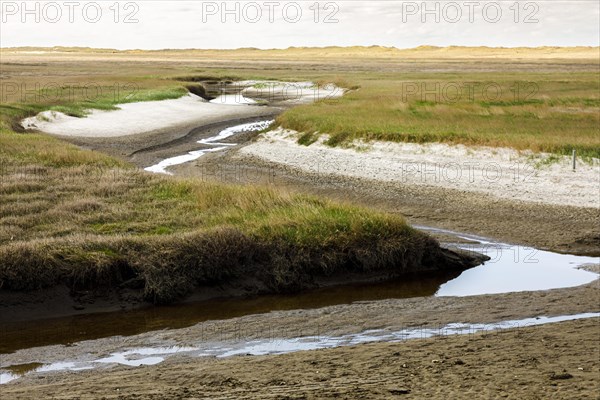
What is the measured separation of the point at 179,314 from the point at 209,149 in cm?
2664

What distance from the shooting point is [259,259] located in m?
17.3

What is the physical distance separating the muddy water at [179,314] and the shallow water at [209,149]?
17411 mm

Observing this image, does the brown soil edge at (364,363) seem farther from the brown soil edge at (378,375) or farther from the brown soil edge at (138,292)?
the brown soil edge at (138,292)

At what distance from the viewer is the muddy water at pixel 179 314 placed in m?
14.1

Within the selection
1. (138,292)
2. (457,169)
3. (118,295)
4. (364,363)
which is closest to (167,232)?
(138,292)

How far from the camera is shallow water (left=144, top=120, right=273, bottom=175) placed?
35344 millimetres

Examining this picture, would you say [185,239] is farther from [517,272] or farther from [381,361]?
[517,272]

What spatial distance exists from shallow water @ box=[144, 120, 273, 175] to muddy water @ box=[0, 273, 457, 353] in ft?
57.1

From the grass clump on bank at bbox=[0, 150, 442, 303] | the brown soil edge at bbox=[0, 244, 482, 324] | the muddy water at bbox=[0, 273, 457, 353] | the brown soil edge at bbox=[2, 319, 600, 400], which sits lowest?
the muddy water at bbox=[0, 273, 457, 353]

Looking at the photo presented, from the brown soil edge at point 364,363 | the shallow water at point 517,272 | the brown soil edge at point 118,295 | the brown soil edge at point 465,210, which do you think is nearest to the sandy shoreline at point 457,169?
the brown soil edge at point 465,210

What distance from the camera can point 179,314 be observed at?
50.4ft

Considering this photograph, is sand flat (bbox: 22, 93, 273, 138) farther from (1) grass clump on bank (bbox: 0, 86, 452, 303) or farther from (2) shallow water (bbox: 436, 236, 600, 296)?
(2) shallow water (bbox: 436, 236, 600, 296)

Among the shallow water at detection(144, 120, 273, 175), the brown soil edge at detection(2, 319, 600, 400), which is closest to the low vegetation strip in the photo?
the brown soil edge at detection(2, 319, 600, 400)

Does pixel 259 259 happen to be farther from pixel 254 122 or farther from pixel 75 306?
pixel 254 122
